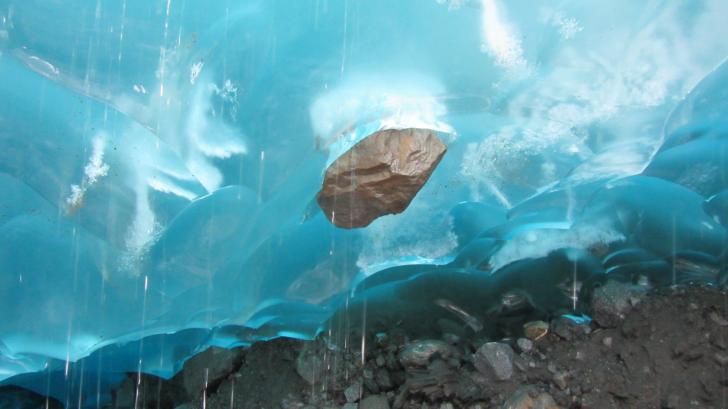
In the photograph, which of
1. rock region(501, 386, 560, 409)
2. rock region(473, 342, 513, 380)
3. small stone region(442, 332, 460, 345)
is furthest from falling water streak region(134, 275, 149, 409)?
rock region(501, 386, 560, 409)

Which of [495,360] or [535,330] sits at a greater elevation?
[535,330]

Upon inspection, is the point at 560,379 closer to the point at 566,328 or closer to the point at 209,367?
the point at 566,328

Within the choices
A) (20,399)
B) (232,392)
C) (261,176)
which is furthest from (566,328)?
(20,399)

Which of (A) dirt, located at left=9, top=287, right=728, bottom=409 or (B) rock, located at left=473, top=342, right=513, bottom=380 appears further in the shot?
(B) rock, located at left=473, top=342, right=513, bottom=380

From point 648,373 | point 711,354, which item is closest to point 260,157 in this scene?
point 648,373

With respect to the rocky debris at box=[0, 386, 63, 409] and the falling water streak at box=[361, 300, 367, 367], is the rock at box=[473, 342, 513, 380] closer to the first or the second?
the falling water streak at box=[361, 300, 367, 367]
